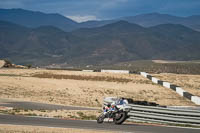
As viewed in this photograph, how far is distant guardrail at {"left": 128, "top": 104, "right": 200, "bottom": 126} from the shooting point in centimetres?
2338

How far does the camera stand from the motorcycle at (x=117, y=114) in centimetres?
2195

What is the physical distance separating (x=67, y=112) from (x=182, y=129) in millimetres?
9273

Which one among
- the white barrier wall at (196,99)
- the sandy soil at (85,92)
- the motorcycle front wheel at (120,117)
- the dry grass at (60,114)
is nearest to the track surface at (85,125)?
the motorcycle front wheel at (120,117)

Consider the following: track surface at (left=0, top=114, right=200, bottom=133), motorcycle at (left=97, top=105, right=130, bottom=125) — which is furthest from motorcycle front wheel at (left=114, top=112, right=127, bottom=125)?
track surface at (left=0, top=114, right=200, bottom=133)

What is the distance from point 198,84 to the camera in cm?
6316

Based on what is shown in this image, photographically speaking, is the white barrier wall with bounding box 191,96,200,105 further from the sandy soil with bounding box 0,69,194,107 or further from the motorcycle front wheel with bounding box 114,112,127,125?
the motorcycle front wheel with bounding box 114,112,127,125

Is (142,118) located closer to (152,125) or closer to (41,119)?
(152,125)

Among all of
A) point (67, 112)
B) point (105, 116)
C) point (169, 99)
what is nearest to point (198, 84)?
point (169, 99)

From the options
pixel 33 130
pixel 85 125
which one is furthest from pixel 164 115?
pixel 33 130

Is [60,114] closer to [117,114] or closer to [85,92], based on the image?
[117,114]

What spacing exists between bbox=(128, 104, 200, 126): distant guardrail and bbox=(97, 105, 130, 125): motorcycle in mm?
2411

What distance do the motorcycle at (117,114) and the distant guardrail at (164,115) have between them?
241cm

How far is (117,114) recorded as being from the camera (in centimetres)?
2255

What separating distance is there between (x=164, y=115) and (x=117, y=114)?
3.12 meters
